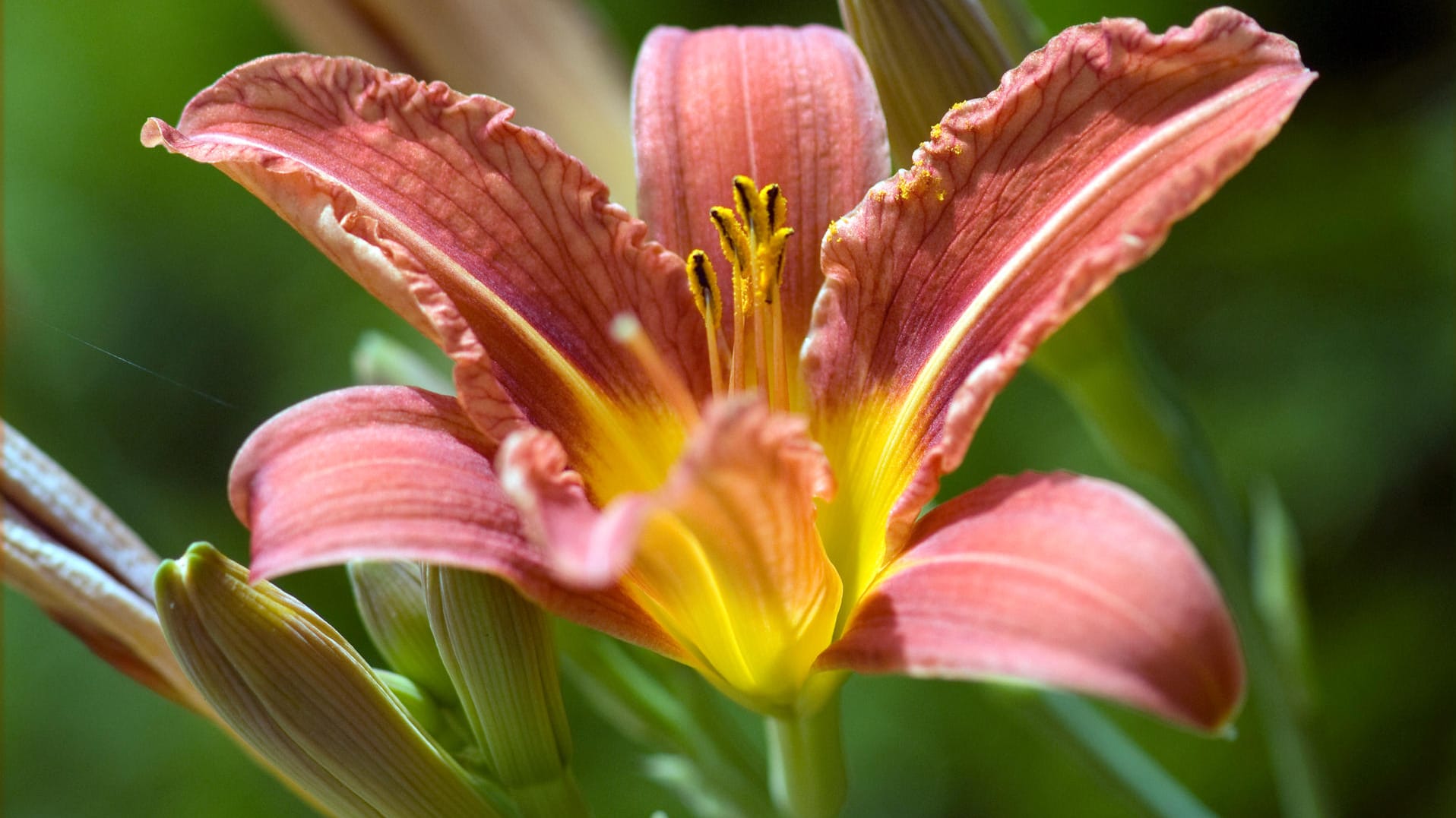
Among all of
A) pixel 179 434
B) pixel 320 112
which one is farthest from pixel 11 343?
pixel 320 112

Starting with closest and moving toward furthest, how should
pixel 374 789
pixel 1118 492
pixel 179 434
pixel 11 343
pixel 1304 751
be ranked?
1. pixel 1118 492
2. pixel 374 789
3. pixel 1304 751
4. pixel 11 343
5. pixel 179 434

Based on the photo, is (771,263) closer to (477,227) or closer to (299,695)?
(477,227)

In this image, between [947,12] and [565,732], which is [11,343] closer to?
[565,732]

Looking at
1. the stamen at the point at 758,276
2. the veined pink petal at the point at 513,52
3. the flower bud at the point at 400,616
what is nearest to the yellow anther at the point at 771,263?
the stamen at the point at 758,276

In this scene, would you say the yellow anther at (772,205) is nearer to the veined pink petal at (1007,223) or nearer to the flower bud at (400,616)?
the veined pink petal at (1007,223)

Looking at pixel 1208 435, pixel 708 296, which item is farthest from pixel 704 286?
pixel 1208 435

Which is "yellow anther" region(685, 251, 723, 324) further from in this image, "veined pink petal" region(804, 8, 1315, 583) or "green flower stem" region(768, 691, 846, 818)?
"green flower stem" region(768, 691, 846, 818)
